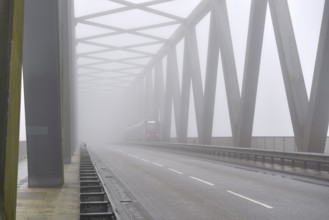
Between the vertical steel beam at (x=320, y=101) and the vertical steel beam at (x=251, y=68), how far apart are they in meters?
6.00

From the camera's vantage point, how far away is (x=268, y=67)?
28625 millimetres

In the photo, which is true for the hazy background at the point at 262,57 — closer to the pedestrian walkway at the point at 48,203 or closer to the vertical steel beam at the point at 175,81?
the vertical steel beam at the point at 175,81

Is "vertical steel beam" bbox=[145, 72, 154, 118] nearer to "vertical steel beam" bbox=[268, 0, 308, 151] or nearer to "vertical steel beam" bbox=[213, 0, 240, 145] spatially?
"vertical steel beam" bbox=[213, 0, 240, 145]

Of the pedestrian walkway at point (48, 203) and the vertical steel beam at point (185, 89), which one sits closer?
the pedestrian walkway at point (48, 203)

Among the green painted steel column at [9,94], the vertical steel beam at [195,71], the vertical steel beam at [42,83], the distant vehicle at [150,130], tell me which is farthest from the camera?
the distant vehicle at [150,130]

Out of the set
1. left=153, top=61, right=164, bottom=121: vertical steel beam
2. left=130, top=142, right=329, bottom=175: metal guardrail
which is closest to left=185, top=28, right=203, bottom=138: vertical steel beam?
left=130, top=142, right=329, bottom=175: metal guardrail

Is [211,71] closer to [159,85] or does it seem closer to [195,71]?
[195,71]

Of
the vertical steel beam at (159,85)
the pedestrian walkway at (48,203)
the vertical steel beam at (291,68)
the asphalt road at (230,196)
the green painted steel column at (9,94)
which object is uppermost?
the vertical steel beam at (159,85)

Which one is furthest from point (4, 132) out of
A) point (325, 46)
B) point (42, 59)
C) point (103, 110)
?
point (103, 110)

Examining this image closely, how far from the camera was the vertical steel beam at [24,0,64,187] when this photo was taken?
30.3 feet

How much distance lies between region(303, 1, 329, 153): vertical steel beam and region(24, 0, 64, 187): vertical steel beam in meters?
9.68

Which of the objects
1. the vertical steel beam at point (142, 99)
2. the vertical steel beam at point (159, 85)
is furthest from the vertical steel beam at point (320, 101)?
the vertical steel beam at point (142, 99)

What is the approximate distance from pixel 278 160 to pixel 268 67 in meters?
10.2

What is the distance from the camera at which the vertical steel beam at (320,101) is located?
609 inches
